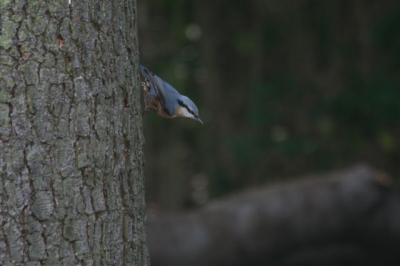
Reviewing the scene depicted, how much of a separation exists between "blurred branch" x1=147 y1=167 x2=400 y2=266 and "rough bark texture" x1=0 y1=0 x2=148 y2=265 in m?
3.35

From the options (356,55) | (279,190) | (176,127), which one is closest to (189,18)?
(176,127)

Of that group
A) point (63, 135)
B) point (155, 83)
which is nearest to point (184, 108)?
point (155, 83)

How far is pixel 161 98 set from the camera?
336cm

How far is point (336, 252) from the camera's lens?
5.51 metres

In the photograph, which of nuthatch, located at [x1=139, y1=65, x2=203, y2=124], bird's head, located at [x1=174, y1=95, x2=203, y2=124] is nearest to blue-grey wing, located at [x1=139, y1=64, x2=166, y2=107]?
nuthatch, located at [x1=139, y1=65, x2=203, y2=124]

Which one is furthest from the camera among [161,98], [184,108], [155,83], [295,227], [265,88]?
[265,88]

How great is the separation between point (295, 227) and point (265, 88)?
2268 mm

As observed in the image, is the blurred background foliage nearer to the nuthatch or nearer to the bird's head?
the bird's head

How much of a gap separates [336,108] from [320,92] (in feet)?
1.47

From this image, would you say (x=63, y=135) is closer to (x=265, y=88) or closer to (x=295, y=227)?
(x=295, y=227)

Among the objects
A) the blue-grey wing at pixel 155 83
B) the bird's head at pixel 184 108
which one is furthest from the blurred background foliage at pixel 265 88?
the blue-grey wing at pixel 155 83

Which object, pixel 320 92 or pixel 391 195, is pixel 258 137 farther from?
pixel 391 195

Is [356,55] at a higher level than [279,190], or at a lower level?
higher

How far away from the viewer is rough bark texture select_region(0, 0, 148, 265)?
6.21ft
